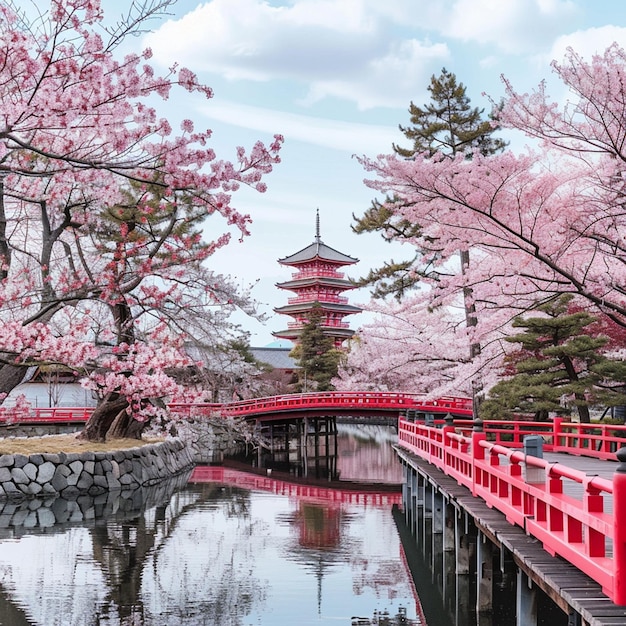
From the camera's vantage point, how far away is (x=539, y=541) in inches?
272

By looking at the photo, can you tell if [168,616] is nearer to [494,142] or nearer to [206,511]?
[206,511]

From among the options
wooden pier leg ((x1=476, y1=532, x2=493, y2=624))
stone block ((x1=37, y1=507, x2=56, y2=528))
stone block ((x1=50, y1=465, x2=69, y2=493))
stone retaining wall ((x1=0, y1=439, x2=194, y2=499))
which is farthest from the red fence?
wooden pier leg ((x1=476, y1=532, x2=493, y2=624))

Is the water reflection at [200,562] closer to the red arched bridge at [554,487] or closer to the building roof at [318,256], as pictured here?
the red arched bridge at [554,487]

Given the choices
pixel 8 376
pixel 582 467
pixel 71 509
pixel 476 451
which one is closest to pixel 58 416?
pixel 71 509

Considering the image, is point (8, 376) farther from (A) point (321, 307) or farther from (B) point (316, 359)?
(A) point (321, 307)

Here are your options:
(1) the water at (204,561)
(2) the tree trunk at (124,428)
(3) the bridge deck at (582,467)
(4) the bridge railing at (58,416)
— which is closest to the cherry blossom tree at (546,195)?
(3) the bridge deck at (582,467)

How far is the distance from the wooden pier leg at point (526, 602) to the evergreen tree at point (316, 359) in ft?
119

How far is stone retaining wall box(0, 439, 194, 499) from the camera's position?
18.9 m

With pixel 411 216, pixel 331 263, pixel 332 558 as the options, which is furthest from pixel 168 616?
pixel 331 263

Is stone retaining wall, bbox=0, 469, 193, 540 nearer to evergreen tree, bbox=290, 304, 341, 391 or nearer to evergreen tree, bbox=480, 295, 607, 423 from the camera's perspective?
evergreen tree, bbox=480, 295, 607, 423

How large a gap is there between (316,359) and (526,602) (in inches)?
1466

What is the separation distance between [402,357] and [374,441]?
1728cm

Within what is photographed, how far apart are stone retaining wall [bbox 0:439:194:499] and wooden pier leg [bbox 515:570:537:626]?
48.5ft

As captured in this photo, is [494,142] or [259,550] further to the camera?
[494,142]
